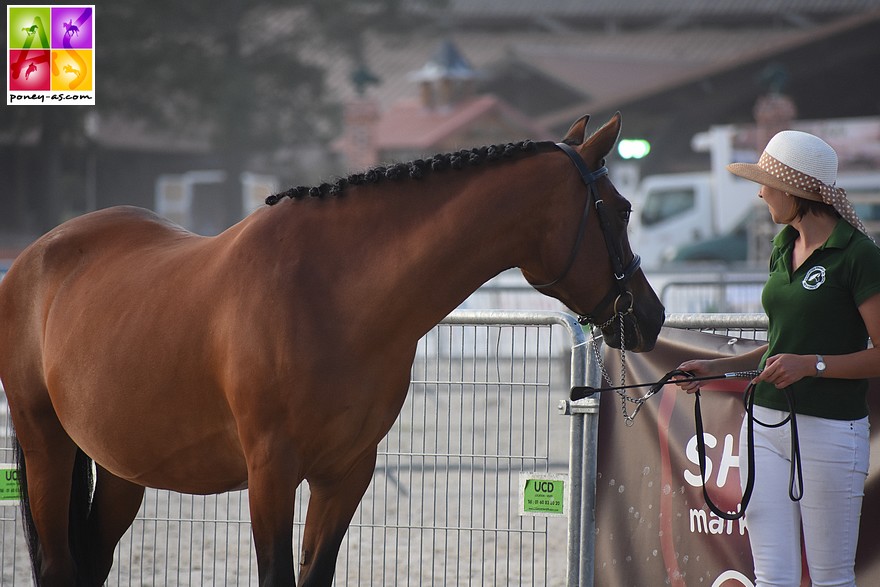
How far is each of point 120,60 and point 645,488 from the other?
2644 cm

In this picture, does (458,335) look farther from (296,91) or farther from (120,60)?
(296,91)

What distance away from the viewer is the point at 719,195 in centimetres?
2469

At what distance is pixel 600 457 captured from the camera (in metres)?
4.28

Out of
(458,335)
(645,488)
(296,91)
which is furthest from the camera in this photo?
(296,91)


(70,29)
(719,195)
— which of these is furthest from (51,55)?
(719,195)

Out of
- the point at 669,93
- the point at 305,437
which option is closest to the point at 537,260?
the point at 305,437

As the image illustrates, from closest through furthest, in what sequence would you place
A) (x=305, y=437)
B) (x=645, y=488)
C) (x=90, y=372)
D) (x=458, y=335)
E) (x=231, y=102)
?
(x=305, y=437), (x=90, y=372), (x=645, y=488), (x=458, y=335), (x=231, y=102)

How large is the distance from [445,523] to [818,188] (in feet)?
7.73

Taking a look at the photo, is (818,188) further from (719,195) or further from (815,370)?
(719,195)

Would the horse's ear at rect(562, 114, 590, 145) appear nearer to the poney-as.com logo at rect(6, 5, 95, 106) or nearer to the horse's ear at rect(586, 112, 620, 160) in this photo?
the horse's ear at rect(586, 112, 620, 160)

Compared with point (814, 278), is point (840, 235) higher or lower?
higher

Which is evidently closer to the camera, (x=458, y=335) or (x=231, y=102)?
(x=458, y=335)

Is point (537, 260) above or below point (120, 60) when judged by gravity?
below

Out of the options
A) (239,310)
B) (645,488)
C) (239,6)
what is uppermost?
(239,6)
